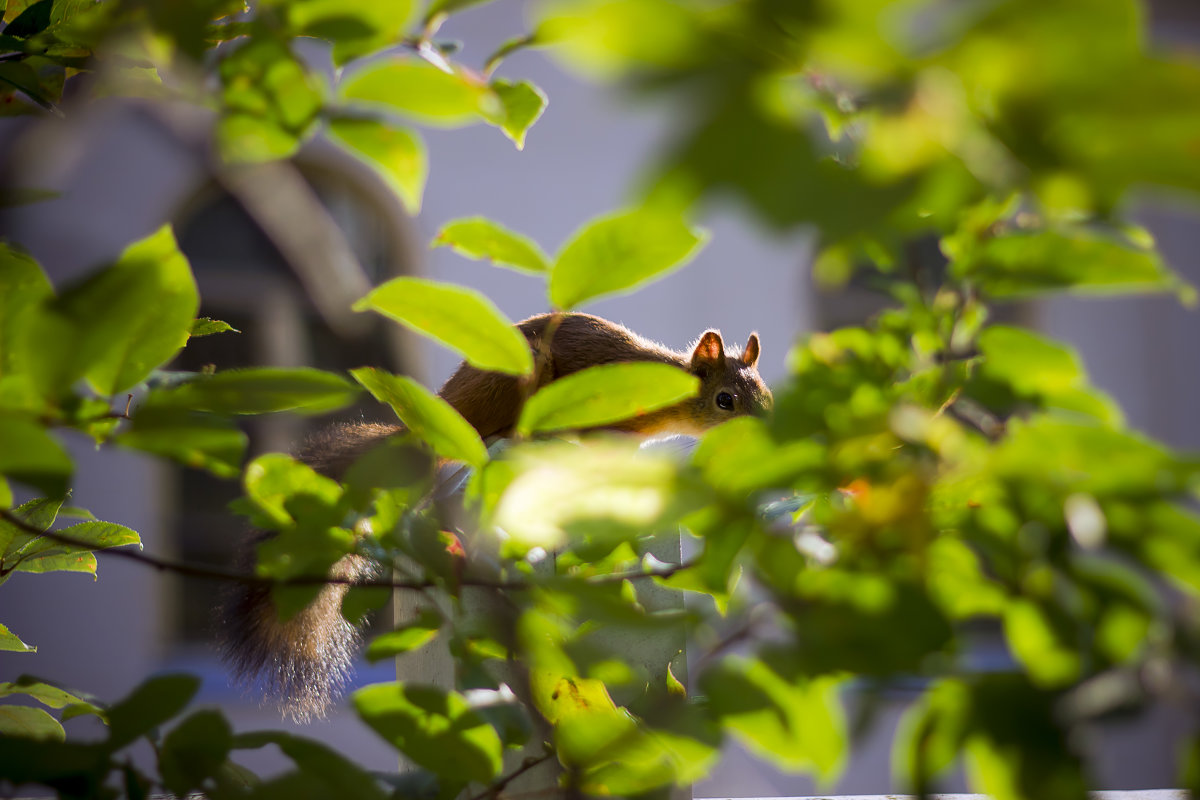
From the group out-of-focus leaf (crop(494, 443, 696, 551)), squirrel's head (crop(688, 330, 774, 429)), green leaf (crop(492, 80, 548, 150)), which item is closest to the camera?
out-of-focus leaf (crop(494, 443, 696, 551))

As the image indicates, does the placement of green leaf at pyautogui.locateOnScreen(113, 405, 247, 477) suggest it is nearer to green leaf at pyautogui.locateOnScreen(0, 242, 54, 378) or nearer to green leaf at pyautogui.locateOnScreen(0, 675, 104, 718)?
green leaf at pyautogui.locateOnScreen(0, 242, 54, 378)

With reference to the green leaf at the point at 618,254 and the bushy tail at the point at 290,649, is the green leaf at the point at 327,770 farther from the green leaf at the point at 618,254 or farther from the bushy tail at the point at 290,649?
the bushy tail at the point at 290,649

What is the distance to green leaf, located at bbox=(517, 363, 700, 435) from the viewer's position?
252mm

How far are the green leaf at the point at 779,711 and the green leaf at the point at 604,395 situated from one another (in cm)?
7

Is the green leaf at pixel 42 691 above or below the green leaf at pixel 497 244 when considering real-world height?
below

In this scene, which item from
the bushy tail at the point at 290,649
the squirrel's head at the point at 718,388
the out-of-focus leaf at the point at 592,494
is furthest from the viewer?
the squirrel's head at the point at 718,388

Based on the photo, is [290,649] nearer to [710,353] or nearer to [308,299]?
[710,353]

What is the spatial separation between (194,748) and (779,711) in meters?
0.16

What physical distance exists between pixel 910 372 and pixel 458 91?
0.49 feet

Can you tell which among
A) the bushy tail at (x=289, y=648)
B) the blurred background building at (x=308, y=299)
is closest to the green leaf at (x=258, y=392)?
the bushy tail at (x=289, y=648)

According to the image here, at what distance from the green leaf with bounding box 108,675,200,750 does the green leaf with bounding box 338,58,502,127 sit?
0.16 metres

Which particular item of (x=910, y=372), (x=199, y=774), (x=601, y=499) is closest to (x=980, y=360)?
(x=910, y=372)

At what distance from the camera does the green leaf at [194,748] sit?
0.82ft

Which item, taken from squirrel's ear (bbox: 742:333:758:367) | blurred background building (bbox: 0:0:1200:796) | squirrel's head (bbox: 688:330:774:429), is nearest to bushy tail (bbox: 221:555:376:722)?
squirrel's head (bbox: 688:330:774:429)
